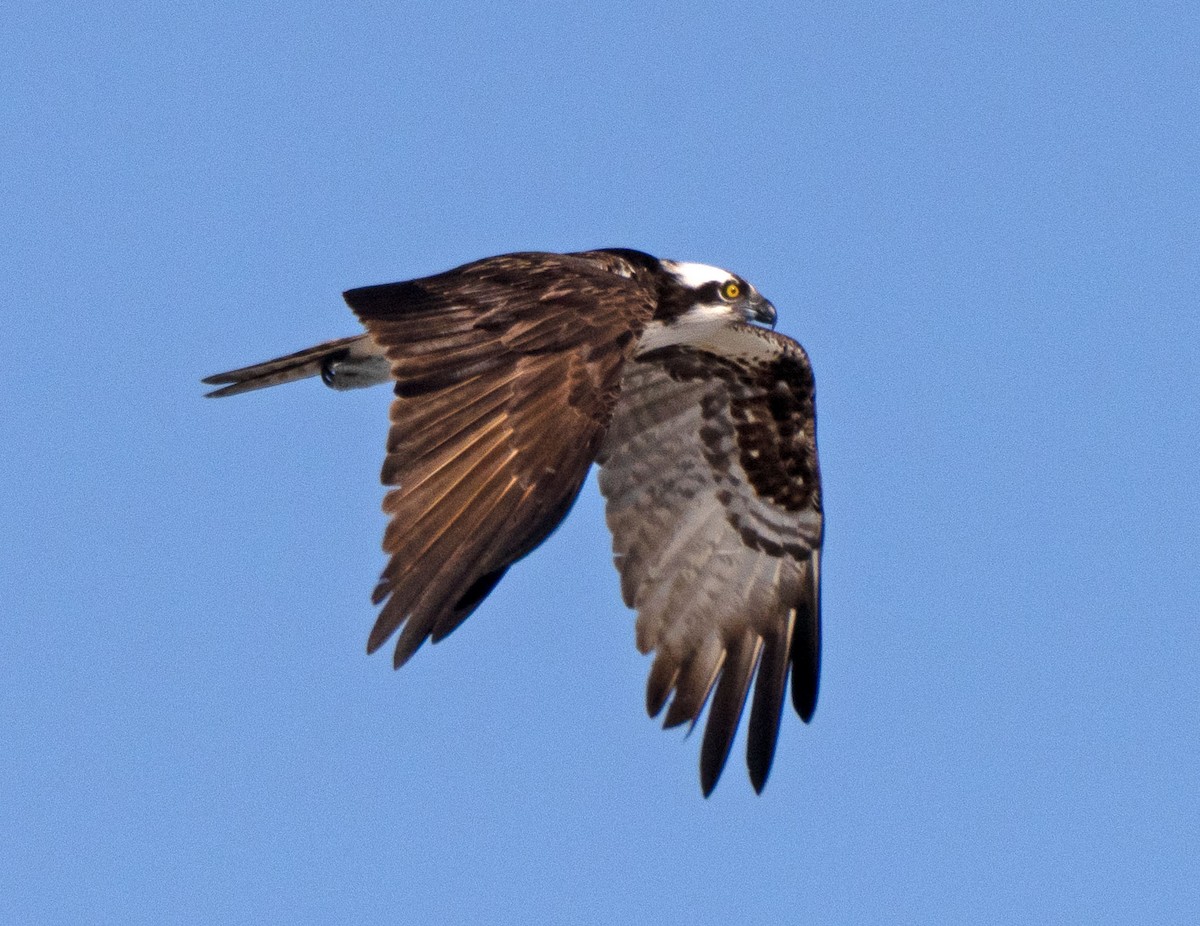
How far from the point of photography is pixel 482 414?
321 inches

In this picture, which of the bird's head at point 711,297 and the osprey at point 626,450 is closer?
the osprey at point 626,450

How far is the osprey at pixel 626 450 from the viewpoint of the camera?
7.71 meters

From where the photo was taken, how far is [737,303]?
11391mm

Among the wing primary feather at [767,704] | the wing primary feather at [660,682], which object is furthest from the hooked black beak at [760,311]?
the wing primary feather at [660,682]

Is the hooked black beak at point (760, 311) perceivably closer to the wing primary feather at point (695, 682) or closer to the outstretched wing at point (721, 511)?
the outstretched wing at point (721, 511)

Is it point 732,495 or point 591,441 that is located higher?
point 732,495

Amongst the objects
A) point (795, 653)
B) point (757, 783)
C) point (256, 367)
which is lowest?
point (757, 783)

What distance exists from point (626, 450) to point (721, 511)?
0.70 metres

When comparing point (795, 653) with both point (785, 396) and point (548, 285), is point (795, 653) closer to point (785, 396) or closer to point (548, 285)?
point (785, 396)

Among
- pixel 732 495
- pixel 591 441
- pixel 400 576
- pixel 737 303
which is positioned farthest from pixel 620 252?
pixel 400 576

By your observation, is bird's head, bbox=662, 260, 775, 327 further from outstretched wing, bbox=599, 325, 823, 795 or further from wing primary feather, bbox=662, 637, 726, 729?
wing primary feather, bbox=662, 637, 726, 729

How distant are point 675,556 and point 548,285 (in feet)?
9.94

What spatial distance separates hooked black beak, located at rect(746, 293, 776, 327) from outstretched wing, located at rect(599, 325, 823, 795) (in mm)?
109

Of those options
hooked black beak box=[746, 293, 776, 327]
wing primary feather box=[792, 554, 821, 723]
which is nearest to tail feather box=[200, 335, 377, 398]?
hooked black beak box=[746, 293, 776, 327]
